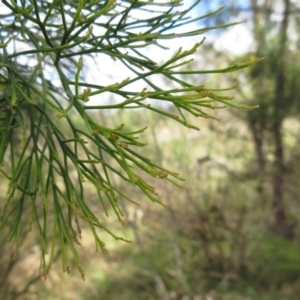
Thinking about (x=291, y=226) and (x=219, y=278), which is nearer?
(x=219, y=278)

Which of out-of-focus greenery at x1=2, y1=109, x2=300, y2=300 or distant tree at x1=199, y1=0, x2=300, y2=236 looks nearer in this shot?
out-of-focus greenery at x1=2, y1=109, x2=300, y2=300

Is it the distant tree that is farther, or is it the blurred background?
the distant tree

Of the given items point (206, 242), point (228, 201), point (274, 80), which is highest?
point (274, 80)

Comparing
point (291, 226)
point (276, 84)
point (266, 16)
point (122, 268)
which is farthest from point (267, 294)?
point (266, 16)

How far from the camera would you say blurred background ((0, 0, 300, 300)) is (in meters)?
4.73

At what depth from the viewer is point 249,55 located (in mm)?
5473

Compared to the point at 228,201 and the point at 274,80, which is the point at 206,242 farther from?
the point at 274,80

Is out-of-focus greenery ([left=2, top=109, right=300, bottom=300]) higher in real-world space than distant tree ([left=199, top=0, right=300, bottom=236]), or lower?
lower

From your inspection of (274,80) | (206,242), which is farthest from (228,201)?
(274,80)

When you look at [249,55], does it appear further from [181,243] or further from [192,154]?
[181,243]

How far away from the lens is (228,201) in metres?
5.09

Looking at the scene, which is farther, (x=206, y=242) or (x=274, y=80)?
(x=274, y=80)

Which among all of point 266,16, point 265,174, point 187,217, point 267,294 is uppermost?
point 266,16

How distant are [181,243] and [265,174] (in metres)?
1.20
